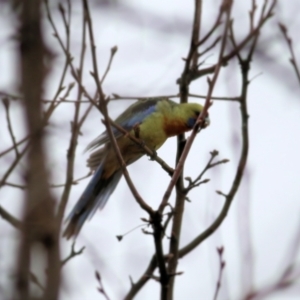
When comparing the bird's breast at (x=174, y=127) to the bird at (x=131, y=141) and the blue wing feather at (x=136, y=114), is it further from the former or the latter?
the blue wing feather at (x=136, y=114)

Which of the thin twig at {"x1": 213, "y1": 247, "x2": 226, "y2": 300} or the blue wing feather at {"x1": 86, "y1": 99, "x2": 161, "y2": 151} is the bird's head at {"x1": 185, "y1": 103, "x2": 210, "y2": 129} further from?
the thin twig at {"x1": 213, "y1": 247, "x2": 226, "y2": 300}

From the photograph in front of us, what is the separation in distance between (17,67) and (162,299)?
1.54m

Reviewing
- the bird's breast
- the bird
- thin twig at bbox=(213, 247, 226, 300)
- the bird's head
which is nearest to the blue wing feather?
the bird

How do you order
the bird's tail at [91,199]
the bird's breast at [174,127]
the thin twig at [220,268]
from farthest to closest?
the bird's breast at [174,127] < the bird's tail at [91,199] < the thin twig at [220,268]

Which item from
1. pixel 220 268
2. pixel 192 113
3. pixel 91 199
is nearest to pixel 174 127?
pixel 192 113

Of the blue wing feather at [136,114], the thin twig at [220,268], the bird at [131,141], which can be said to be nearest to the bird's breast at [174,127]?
the bird at [131,141]

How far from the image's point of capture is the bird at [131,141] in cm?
496

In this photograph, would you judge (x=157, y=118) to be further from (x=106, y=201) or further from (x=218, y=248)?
(x=218, y=248)

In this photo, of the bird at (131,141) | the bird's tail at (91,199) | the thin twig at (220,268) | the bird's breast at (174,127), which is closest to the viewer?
the thin twig at (220,268)

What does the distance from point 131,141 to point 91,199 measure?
539 mm

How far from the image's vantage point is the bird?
195 inches

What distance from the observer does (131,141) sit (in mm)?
4934

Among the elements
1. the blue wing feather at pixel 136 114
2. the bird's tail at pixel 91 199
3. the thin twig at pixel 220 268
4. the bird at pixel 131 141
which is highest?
the blue wing feather at pixel 136 114

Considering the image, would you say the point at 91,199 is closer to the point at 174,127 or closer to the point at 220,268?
the point at 174,127
